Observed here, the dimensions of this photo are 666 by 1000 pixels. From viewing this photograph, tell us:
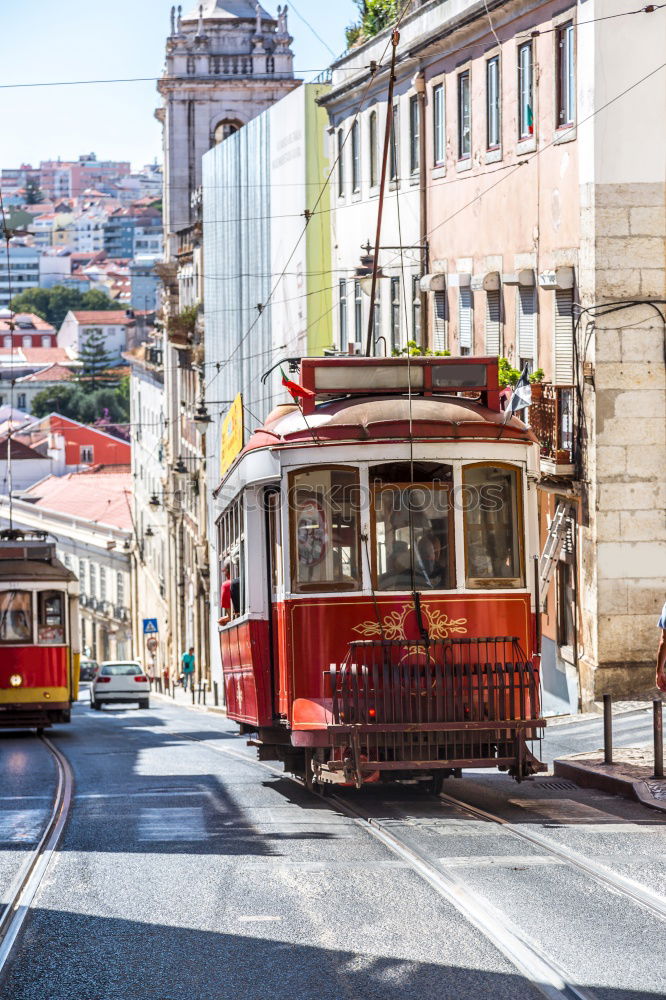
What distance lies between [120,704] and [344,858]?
126 feet

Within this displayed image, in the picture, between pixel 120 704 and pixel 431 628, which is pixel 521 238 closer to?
pixel 431 628

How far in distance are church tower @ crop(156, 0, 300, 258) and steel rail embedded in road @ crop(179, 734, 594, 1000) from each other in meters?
62.6

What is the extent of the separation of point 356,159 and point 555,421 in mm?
Result: 16530

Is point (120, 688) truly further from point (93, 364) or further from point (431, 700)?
point (93, 364)

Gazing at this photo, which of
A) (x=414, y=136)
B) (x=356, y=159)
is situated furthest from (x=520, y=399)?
(x=356, y=159)

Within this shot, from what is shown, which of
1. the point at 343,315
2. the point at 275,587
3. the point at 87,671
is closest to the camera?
the point at 275,587

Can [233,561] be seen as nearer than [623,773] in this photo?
No

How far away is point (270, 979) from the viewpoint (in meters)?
8.52

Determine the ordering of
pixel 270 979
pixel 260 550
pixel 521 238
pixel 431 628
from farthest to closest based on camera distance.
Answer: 1. pixel 521 238
2. pixel 260 550
3. pixel 431 628
4. pixel 270 979

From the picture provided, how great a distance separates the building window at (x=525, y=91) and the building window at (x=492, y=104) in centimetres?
133

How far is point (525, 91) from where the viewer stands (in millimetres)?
28391

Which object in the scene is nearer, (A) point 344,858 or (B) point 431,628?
(A) point 344,858

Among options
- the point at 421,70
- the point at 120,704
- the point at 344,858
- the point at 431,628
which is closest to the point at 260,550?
the point at 431,628

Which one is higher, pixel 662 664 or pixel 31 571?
pixel 31 571
